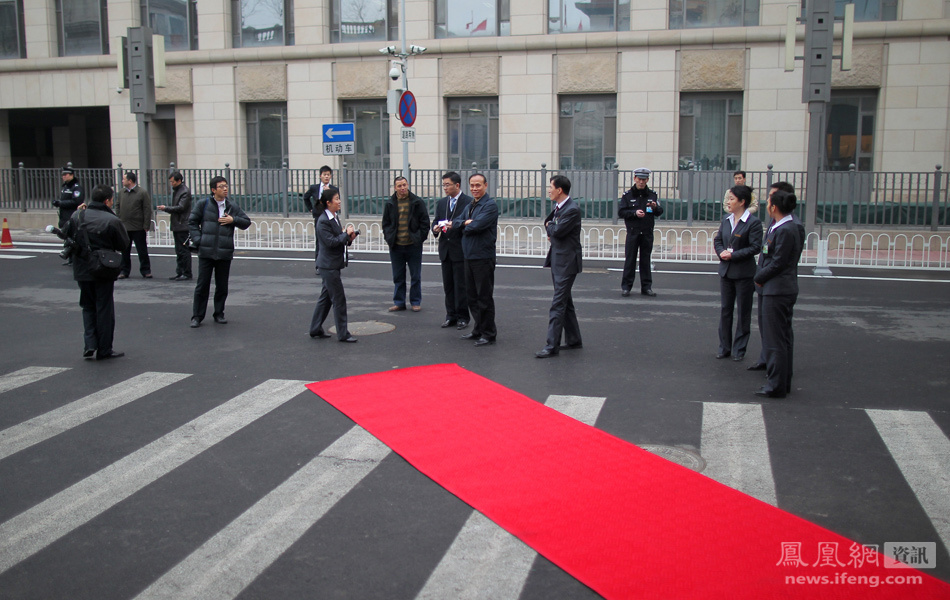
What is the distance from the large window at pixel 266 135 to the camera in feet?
92.9

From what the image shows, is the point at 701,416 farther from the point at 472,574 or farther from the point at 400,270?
the point at 400,270

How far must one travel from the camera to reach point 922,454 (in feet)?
20.0

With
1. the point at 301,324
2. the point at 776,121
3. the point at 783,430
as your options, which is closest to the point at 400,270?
the point at 301,324

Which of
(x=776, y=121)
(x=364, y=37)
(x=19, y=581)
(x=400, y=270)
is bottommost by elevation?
(x=19, y=581)

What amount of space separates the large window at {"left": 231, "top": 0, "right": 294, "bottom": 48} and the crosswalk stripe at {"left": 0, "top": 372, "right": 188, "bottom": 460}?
22102 millimetres

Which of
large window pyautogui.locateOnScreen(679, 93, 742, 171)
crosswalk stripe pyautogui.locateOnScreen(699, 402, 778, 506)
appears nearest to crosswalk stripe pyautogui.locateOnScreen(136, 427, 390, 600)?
crosswalk stripe pyautogui.locateOnScreen(699, 402, 778, 506)

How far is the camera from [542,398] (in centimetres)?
763

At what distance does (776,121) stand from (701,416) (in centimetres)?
1894

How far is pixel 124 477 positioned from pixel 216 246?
5692 millimetres

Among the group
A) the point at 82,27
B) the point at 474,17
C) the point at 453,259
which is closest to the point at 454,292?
the point at 453,259

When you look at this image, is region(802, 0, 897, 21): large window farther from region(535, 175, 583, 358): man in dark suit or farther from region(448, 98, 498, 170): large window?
region(535, 175, 583, 358): man in dark suit

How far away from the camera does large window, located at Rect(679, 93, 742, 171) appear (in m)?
24.5

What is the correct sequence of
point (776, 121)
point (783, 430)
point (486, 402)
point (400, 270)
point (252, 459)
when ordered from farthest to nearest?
point (776, 121)
point (400, 270)
point (486, 402)
point (783, 430)
point (252, 459)

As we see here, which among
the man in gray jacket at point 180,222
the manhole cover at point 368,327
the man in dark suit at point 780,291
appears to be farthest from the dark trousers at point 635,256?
the man in gray jacket at point 180,222
